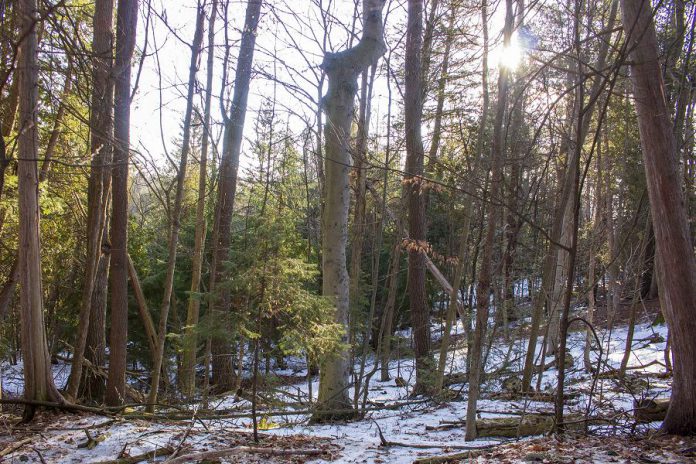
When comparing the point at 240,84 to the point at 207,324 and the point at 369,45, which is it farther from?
the point at 207,324

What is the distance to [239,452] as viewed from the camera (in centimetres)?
417

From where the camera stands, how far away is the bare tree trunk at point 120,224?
290 inches

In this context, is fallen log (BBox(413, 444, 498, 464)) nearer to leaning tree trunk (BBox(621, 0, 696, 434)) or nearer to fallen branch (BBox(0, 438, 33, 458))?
leaning tree trunk (BBox(621, 0, 696, 434))

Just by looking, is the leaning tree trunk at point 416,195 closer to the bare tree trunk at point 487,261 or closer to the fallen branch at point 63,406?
the bare tree trunk at point 487,261

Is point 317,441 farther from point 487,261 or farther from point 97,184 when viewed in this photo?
point 97,184

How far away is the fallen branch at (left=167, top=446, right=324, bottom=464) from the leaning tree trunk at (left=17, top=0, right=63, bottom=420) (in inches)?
76.0

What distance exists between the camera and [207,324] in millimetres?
5113

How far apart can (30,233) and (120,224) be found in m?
2.59

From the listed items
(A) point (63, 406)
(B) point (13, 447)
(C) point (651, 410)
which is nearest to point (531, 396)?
(C) point (651, 410)

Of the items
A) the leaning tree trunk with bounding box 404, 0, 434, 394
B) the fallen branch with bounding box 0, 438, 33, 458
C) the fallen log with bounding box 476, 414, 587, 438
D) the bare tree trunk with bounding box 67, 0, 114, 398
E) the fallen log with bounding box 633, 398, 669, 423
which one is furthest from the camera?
the leaning tree trunk with bounding box 404, 0, 434, 394

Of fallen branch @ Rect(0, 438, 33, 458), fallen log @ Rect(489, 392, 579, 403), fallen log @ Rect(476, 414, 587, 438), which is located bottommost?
fallen log @ Rect(489, 392, 579, 403)

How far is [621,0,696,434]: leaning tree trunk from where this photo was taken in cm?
427

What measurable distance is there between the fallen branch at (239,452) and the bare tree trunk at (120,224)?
3830 millimetres

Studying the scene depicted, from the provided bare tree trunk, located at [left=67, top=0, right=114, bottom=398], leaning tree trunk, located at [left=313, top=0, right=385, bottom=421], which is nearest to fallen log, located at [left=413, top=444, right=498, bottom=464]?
leaning tree trunk, located at [left=313, top=0, right=385, bottom=421]
